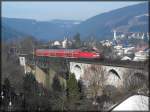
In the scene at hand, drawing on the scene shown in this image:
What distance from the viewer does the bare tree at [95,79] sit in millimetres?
15828

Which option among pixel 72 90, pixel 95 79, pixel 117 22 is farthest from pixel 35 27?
pixel 72 90

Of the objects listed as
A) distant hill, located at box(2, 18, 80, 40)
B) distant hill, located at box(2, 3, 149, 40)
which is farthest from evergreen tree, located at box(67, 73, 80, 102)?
distant hill, located at box(2, 18, 80, 40)

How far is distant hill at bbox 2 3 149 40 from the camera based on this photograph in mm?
106500

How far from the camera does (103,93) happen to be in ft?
51.2

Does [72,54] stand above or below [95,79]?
above

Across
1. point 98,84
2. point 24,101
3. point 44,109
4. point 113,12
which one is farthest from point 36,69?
point 113,12

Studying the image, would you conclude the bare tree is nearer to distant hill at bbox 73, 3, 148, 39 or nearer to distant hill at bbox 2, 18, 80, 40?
distant hill at bbox 73, 3, 148, 39

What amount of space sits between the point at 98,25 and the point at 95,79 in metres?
105

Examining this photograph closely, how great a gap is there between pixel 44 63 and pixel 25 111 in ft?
40.1

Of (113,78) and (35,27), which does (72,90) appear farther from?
(35,27)

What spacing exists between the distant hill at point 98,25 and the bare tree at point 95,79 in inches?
3172

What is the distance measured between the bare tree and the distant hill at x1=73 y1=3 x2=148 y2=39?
7253 centimetres

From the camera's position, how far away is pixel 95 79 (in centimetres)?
1723

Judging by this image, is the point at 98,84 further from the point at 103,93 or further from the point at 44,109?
the point at 44,109
